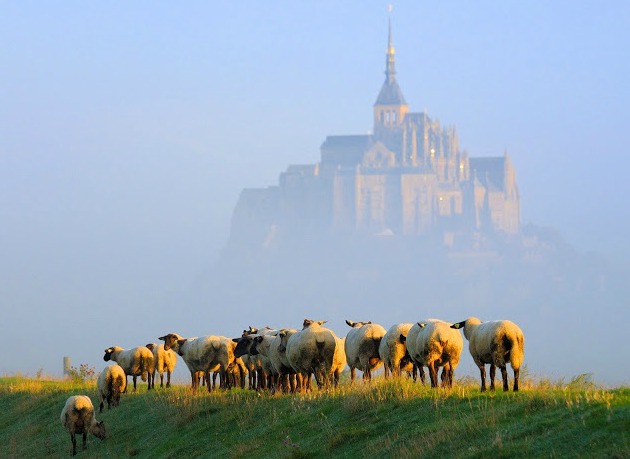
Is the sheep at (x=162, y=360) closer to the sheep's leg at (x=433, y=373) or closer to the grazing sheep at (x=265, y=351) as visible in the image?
the grazing sheep at (x=265, y=351)

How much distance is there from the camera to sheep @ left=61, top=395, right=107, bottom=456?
75.6ft

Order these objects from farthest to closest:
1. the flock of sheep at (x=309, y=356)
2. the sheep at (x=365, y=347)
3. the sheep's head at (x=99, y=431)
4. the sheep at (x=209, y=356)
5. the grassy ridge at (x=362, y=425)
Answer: the sheep at (x=209, y=356), the sheep at (x=365, y=347), the sheep's head at (x=99, y=431), the flock of sheep at (x=309, y=356), the grassy ridge at (x=362, y=425)

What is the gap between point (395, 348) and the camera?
23281 mm

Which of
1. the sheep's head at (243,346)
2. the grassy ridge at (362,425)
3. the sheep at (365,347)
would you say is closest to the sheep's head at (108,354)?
the grassy ridge at (362,425)

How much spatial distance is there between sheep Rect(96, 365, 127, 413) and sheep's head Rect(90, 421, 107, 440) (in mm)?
3340

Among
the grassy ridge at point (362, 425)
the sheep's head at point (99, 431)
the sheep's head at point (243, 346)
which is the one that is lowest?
the sheep's head at point (99, 431)

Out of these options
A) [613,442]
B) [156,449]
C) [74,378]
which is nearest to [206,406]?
[156,449]

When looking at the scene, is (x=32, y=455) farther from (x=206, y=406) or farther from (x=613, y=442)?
(x=613, y=442)

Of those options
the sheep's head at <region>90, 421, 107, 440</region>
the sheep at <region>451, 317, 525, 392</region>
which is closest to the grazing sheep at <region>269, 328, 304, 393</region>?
the sheep's head at <region>90, 421, 107, 440</region>

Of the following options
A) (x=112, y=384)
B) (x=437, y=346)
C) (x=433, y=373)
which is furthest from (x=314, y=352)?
(x=112, y=384)

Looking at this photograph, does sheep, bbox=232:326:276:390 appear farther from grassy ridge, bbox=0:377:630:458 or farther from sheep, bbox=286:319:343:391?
sheep, bbox=286:319:343:391

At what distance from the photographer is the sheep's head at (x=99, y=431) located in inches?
922

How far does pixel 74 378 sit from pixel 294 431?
743 inches

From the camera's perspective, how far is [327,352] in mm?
23797
